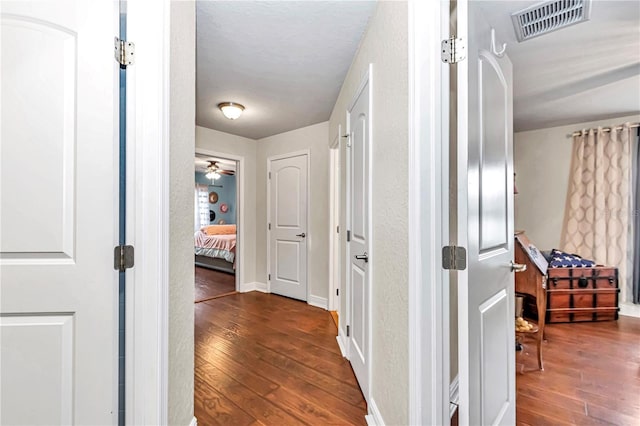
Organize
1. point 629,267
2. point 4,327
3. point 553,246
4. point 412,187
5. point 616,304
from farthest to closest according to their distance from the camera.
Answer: point 553,246 → point 629,267 → point 616,304 → point 412,187 → point 4,327

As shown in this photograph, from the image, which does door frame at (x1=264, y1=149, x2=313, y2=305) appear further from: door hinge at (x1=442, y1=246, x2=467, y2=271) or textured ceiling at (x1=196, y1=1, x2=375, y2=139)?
door hinge at (x1=442, y1=246, x2=467, y2=271)

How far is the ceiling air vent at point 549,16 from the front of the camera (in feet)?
5.11

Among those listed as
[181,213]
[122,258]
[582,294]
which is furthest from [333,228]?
[582,294]

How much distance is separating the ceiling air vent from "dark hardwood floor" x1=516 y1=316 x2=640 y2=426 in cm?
231

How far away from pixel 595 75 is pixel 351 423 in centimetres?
339

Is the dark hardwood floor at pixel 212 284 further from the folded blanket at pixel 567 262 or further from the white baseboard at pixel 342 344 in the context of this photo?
the folded blanket at pixel 567 262

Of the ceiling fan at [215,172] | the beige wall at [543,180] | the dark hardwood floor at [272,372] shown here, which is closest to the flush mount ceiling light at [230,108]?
the dark hardwood floor at [272,372]

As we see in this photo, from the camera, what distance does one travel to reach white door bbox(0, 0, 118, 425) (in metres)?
0.94

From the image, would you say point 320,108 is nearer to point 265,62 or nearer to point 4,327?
point 265,62

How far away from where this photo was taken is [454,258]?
100 cm

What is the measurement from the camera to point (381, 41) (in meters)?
1.50

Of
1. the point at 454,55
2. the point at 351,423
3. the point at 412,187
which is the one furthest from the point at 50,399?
the point at 454,55

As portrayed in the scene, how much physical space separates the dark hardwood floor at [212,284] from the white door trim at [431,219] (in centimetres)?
348

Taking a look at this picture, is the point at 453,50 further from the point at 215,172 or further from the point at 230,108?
the point at 215,172
